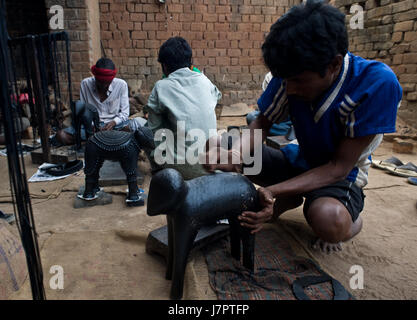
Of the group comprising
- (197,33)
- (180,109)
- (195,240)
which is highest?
(197,33)

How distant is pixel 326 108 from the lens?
1.71 m

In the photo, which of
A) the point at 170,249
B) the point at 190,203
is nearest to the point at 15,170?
the point at 190,203

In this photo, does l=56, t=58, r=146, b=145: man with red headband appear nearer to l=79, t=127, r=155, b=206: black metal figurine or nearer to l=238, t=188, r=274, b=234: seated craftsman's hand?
l=79, t=127, r=155, b=206: black metal figurine

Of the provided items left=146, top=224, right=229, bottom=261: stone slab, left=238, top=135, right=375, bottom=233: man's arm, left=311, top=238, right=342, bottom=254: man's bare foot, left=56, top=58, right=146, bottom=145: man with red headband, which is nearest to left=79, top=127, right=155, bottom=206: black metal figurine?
left=146, top=224, right=229, bottom=261: stone slab

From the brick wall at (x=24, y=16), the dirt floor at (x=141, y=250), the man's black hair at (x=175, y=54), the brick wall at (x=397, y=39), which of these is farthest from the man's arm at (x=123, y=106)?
the brick wall at (x=24, y=16)

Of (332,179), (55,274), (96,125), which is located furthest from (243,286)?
(96,125)

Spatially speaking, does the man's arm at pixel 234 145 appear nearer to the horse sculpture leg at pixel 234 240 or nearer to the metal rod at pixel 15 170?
the horse sculpture leg at pixel 234 240

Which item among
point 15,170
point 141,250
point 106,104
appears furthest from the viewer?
point 106,104

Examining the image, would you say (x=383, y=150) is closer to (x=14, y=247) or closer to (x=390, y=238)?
(x=390, y=238)

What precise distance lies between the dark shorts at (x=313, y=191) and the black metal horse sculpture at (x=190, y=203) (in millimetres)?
508

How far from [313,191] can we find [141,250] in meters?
1.23

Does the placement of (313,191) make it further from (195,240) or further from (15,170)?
(15,170)

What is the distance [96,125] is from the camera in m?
4.11

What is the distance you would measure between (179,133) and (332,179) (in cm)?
140
